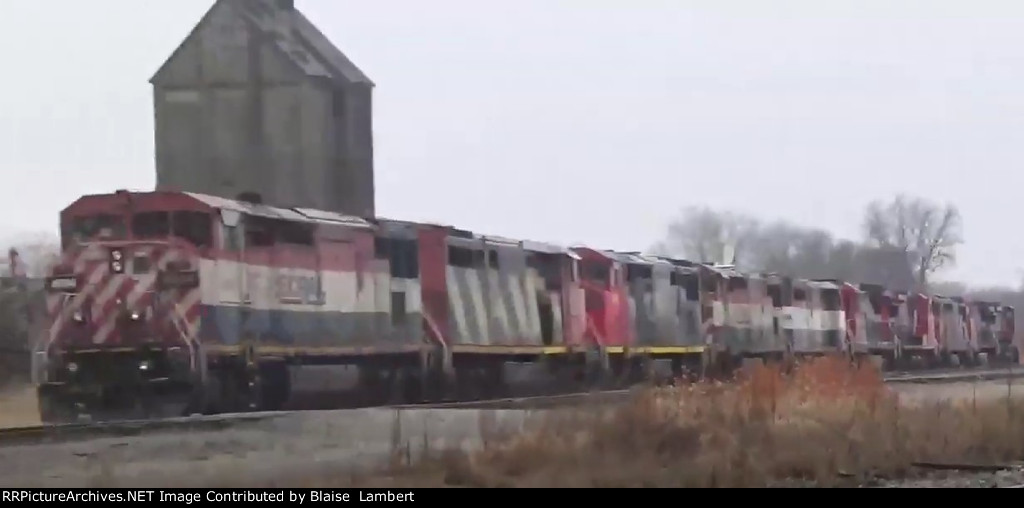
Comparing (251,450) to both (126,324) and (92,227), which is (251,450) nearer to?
(126,324)

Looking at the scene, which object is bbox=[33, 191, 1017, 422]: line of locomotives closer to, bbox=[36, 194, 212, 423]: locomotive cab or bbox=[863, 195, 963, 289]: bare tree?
bbox=[36, 194, 212, 423]: locomotive cab

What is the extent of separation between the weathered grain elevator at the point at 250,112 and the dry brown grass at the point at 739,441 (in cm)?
2833

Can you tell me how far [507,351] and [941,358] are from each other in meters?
28.6

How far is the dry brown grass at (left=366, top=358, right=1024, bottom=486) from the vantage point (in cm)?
1224

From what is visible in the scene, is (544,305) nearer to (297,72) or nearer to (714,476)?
(714,476)

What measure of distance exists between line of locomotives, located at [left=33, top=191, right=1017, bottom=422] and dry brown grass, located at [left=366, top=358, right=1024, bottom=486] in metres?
6.43

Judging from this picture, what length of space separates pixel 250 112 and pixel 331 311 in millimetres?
24154

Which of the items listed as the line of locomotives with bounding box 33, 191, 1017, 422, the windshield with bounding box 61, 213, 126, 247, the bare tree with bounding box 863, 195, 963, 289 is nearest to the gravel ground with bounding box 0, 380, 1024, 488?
the line of locomotives with bounding box 33, 191, 1017, 422

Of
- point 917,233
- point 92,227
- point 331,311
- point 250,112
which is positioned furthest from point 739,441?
point 917,233

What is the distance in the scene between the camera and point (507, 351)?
26453mm

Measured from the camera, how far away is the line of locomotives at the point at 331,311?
18594 mm
